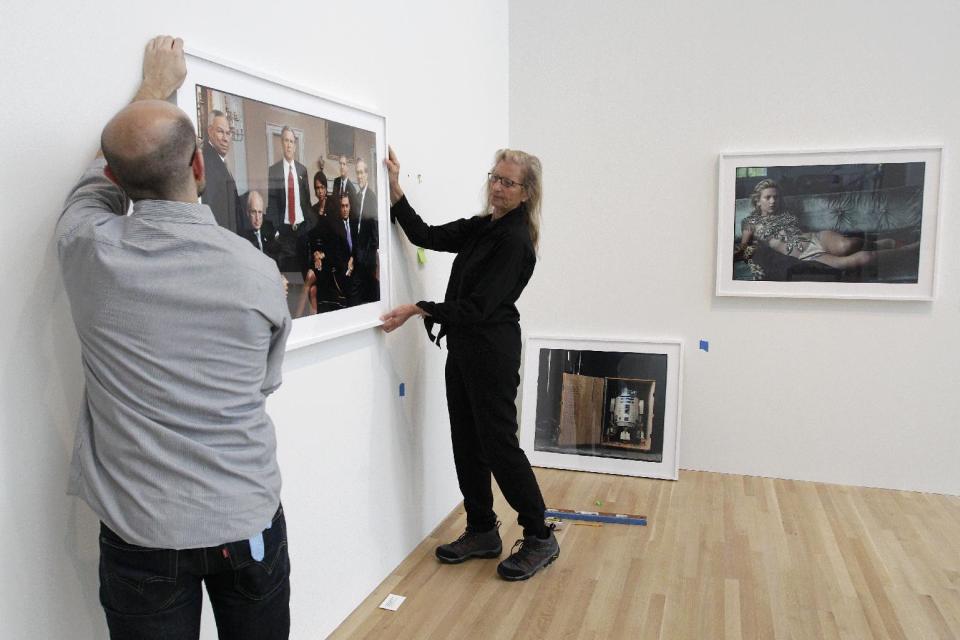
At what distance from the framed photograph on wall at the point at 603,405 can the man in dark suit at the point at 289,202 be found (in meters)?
2.39

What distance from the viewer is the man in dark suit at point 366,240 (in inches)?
102

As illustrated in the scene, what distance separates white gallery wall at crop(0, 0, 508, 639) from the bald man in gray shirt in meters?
0.15

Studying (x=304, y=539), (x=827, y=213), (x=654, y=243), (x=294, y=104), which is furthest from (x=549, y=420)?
(x=294, y=104)

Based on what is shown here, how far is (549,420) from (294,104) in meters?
2.69

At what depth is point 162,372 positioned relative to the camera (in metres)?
1.30

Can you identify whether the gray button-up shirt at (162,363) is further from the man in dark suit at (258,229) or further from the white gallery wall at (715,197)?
the white gallery wall at (715,197)

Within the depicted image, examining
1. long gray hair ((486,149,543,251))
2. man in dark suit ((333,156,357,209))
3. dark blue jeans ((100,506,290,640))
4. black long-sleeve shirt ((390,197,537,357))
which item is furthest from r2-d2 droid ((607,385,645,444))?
dark blue jeans ((100,506,290,640))

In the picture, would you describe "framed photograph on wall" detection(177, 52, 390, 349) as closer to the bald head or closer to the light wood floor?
the bald head

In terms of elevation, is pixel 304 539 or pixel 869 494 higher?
pixel 304 539

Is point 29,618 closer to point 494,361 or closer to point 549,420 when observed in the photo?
point 494,361

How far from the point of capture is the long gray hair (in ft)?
9.55

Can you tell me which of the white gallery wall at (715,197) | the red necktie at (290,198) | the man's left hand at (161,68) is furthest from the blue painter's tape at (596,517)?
the man's left hand at (161,68)

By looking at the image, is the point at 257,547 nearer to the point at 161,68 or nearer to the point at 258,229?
the point at 258,229

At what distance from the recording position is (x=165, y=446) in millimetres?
1316
